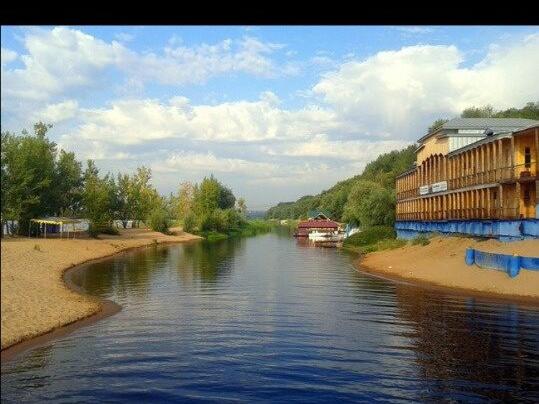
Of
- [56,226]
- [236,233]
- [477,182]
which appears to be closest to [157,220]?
[56,226]

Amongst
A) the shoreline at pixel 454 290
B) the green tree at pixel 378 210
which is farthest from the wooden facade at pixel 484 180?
the green tree at pixel 378 210

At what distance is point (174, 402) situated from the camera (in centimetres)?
1436

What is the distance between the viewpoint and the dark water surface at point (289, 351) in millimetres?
15250

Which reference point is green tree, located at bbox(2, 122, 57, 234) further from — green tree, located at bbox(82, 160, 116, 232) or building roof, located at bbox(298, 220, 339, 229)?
building roof, located at bbox(298, 220, 339, 229)

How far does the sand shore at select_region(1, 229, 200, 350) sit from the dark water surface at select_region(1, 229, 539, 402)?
1.50 meters

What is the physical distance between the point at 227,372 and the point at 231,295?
15.9 m

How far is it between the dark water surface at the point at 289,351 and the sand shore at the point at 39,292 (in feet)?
4.91

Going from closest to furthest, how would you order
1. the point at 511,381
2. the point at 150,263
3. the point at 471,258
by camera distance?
the point at 511,381
the point at 471,258
the point at 150,263

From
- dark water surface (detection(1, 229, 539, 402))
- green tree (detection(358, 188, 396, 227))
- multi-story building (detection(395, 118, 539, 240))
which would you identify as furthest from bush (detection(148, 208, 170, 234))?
dark water surface (detection(1, 229, 539, 402))

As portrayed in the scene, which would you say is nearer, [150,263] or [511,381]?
[511,381]

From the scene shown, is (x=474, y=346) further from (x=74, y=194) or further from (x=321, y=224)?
(x=321, y=224)

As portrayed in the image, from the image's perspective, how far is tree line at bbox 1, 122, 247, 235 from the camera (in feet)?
192
